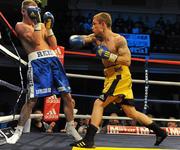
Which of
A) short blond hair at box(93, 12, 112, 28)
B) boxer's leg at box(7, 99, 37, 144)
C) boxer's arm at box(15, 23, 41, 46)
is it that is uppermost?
short blond hair at box(93, 12, 112, 28)

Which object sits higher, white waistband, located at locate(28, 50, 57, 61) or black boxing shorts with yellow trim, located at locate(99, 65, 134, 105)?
white waistband, located at locate(28, 50, 57, 61)

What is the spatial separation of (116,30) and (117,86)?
870 centimetres

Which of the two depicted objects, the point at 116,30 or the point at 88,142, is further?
the point at 116,30

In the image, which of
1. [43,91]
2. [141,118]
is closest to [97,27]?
[43,91]

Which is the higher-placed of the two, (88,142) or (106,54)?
(106,54)

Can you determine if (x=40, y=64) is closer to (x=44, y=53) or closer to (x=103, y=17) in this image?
(x=44, y=53)

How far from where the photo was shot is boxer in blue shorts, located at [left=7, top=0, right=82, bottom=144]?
279 centimetres

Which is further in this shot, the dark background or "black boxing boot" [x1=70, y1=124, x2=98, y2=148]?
the dark background

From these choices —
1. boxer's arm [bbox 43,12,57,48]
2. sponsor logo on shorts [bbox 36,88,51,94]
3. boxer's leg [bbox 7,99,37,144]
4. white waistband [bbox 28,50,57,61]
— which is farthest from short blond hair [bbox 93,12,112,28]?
boxer's leg [bbox 7,99,37,144]

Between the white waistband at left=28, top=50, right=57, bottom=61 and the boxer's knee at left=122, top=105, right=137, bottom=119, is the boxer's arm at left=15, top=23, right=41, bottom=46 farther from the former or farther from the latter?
the boxer's knee at left=122, top=105, right=137, bottom=119

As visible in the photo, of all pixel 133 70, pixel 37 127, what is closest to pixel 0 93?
pixel 133 70

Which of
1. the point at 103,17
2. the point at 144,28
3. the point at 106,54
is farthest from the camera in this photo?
the point at 144,28

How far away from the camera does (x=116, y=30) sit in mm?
11406

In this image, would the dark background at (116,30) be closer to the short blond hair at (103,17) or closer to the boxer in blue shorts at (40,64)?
the boxer in blue shorts at (40,64)
